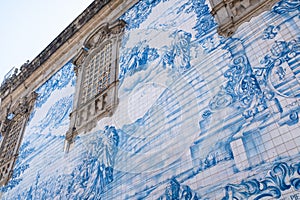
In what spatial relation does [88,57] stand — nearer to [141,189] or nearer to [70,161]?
[70,161]

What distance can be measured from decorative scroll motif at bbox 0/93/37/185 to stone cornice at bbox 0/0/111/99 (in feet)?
2.72

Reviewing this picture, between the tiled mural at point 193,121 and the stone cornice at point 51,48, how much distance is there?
178 centimetres

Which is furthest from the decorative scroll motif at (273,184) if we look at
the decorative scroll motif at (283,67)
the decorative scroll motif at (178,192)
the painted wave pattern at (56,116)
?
the painted wave pattern at (56,116)

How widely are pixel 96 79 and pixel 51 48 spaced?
2.75 m

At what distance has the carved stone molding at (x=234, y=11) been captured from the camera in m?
3.13

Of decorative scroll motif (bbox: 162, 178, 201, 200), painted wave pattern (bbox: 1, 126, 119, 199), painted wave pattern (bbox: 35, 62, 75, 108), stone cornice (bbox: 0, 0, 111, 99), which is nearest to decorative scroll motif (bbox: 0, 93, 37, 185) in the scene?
painted wave pattern (bbox: 35, 62, 75, 108)

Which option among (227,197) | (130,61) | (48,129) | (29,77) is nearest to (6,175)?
(48,129)

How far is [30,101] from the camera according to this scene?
670 centimetres

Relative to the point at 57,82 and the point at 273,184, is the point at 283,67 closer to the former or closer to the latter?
the point at 273,184

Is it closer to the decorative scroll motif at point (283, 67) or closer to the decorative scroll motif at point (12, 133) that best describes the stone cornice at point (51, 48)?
the decorative scroll motif at point (12, 133)

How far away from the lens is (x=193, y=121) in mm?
2898

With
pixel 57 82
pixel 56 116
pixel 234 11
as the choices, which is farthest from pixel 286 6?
pixel 57 82

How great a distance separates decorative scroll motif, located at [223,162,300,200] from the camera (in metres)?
Answer: 1.99

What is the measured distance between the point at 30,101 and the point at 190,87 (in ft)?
15.9
